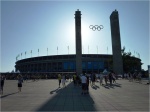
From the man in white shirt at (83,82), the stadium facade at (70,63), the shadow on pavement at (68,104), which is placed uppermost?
the stadium facade at (70,63)

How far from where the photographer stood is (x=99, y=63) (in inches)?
4948

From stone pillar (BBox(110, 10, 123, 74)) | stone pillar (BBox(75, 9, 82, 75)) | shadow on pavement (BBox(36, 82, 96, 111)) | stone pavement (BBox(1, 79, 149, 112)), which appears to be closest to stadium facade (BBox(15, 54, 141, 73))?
stone pillar (BBox(110, 10, 123, 74))

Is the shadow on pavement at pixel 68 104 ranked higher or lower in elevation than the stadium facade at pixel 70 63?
lower

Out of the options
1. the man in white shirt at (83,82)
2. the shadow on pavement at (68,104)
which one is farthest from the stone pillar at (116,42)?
the shadow on pavement at (68,104)

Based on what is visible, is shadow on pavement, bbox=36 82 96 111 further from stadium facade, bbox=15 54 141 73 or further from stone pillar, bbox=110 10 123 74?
stadium facade, bbox=15 54 141 73

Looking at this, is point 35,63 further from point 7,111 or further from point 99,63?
point 7,111

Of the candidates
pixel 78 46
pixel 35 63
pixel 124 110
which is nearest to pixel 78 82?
pixel 124 110

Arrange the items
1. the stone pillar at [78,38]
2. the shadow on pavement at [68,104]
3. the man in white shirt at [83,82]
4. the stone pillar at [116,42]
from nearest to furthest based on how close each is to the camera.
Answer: the shadow on pavement at [68,104] < the man in white shirt at [83,82] < the stone pillar at [78,38] < the stone pillar at [116,42]

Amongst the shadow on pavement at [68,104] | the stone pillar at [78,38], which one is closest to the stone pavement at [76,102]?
the shadow on pavement at [68,104]

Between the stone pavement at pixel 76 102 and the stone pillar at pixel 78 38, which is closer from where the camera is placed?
the stone pavement at pixel 76 102

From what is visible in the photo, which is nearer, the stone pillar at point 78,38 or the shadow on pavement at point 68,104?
the shadow on pavement at point 68,104

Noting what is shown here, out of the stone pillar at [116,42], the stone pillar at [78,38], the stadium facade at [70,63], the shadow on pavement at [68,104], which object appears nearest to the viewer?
the shadow on pavement at [68,104]

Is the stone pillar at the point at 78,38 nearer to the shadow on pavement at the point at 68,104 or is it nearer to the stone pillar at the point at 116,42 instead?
the stone pillar at the point at 116,42

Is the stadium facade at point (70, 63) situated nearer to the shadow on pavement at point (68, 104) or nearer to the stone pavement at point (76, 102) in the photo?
the stone pavement at point (76, 102)
